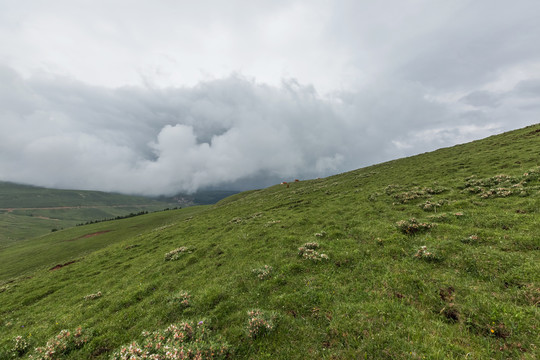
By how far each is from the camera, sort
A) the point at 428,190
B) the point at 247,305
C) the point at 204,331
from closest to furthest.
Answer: the point at 204,331, the point at 247,305, the point at 428,190

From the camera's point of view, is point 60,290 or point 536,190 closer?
point 536,190

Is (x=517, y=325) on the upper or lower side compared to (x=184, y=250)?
upper

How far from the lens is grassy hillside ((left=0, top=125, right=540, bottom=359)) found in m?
7.06

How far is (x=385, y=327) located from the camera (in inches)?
292

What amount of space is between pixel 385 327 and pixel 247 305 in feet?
21.6

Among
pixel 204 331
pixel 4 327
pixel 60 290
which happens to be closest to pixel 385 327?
pixel 204 331

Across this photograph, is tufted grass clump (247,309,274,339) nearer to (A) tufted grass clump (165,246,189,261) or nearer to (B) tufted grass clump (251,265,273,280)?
(B) tufted grass clump (251,265,273,280)

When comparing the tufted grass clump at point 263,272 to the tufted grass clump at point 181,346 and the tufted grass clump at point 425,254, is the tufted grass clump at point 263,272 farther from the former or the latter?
the tufted grass clump at point 425,254

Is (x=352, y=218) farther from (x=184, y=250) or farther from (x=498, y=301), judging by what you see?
(x=184, y=250)

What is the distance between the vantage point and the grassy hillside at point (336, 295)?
7.06 metres

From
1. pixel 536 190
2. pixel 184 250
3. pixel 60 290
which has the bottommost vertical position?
pixel 60 290

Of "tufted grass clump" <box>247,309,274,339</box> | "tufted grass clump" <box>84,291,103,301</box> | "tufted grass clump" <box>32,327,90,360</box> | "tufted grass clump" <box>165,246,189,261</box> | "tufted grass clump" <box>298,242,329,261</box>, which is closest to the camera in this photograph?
"tufted grass clump" <box>247,309,274,339</box>

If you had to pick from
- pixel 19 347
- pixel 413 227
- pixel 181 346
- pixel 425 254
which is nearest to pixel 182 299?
pixel 181 346

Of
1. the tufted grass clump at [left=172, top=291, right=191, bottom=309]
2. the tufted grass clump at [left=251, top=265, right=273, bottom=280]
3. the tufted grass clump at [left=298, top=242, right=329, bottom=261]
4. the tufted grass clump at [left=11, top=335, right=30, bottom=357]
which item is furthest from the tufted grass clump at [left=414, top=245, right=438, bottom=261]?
the tufted grass clump at [left=11, top=335, right=30, bottom=357]
